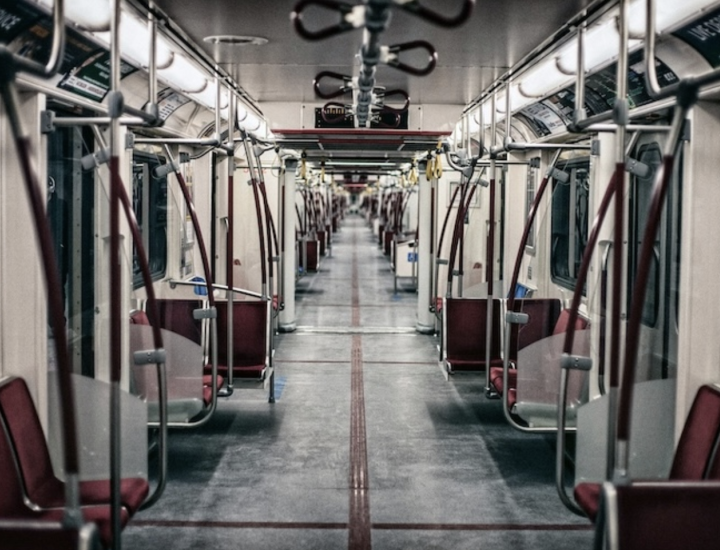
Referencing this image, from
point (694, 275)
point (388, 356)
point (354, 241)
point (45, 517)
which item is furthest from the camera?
point (354, 241)

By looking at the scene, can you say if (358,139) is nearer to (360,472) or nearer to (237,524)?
(360,472)

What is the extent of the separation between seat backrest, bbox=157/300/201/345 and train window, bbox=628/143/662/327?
10.3 feet

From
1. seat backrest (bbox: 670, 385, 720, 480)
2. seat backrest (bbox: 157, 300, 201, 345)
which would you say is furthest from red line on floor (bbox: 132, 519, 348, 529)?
seat backrest (bbox: 157, 300, 201, 345)

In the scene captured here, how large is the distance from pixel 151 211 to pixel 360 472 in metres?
2.98

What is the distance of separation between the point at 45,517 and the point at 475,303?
419cm

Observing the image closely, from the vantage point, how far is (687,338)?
13.1 feet

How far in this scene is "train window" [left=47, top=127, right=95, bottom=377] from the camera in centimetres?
515

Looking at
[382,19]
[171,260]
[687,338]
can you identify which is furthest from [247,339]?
[382,19]

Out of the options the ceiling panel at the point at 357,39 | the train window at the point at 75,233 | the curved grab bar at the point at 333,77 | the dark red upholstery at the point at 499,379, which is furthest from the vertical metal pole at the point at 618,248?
the train window at the point at 75,233

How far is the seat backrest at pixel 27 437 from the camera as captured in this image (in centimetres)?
346

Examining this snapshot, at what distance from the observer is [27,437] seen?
11.7 feet

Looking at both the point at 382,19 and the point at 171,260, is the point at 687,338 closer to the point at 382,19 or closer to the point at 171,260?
the point at 382,19

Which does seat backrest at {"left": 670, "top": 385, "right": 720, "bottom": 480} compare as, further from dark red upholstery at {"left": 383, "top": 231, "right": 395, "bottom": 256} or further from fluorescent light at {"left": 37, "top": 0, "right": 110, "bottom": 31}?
dark red upholstery at {"left": 383, "top": 231, "right": 395, "bottom": 256}

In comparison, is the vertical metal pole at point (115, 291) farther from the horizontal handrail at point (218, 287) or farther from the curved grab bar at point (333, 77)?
the horizontal handrail at point (218, 287)
